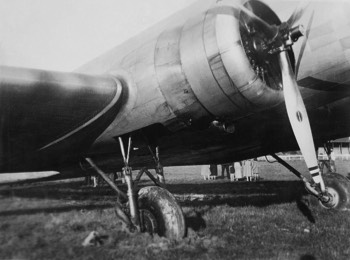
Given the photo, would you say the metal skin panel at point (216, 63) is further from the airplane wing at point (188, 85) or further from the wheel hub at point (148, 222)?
the wheel hub at point (148, 222)

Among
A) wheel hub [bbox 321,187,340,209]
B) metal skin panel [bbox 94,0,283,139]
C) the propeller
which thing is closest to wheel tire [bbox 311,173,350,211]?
wheel hub [bbox 321,187,340,209]

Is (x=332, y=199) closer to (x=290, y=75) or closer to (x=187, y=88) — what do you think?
(x=290, y=75)

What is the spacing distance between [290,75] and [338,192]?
364cm

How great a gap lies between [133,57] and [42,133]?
1927 millimetres

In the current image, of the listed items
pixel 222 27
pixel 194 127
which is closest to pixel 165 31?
pixel 222 27

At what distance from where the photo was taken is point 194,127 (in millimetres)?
5094

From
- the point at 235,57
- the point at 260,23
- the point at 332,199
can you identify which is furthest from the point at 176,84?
the point at 332,199

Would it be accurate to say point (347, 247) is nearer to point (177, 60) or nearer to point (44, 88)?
point (177, 60)

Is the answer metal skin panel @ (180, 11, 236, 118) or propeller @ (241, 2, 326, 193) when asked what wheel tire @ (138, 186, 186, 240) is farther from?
propeller @ (241, 2, 326, 193)

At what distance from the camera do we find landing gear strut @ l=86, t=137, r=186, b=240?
4.59 meters

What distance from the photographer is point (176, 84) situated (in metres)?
4.85

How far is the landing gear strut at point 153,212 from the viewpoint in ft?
15.0

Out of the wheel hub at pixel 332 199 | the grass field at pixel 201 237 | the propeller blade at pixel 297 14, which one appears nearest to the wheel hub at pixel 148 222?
the grass field at pixel 201 237

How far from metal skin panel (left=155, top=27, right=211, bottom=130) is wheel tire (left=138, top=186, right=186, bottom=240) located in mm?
1040
